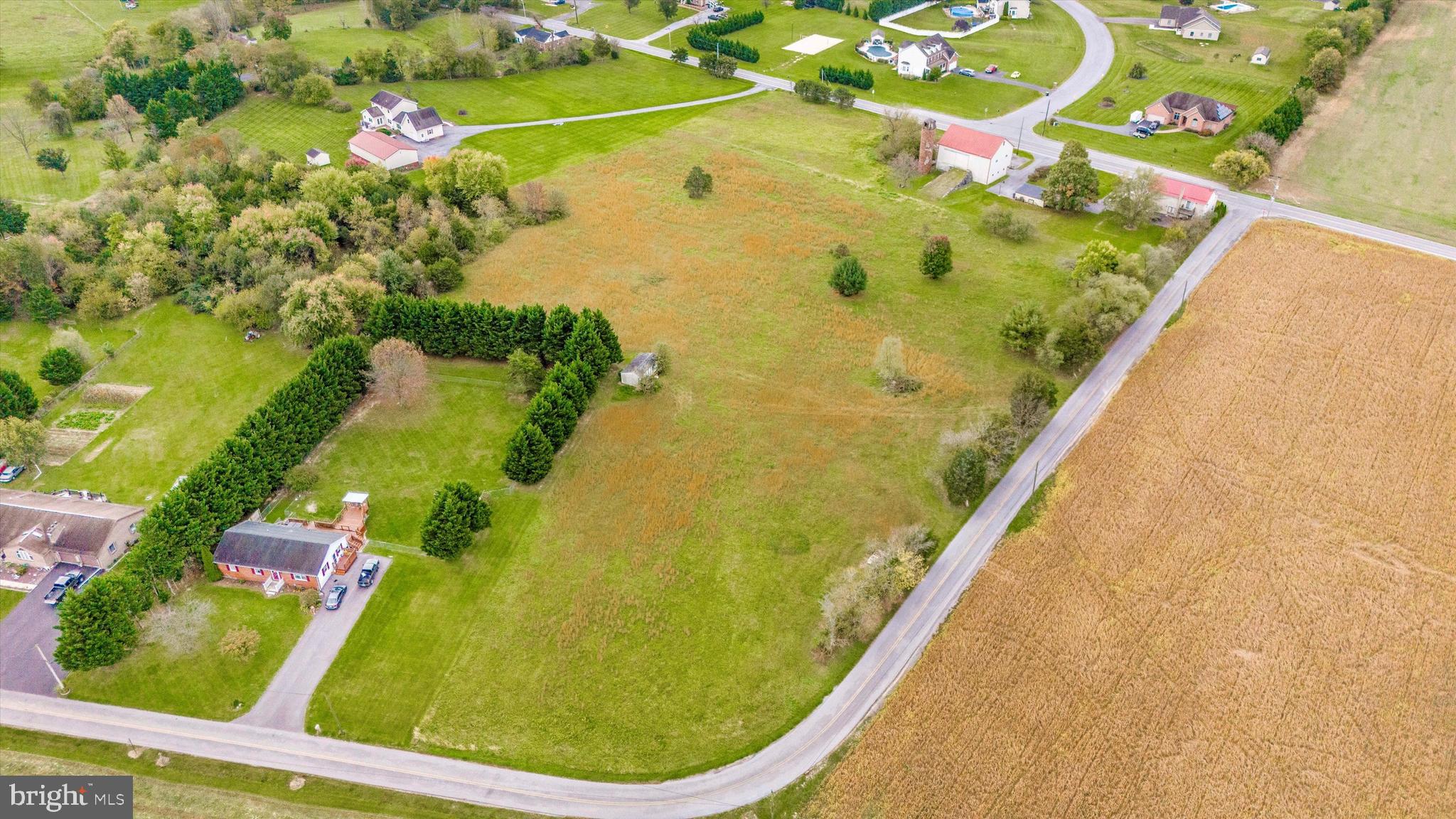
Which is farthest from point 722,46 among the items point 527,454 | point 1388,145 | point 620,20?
point 527,454

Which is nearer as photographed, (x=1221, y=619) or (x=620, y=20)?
(x=1221, y=619)

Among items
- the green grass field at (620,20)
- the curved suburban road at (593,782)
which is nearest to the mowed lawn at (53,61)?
the green grass field at (620,20)

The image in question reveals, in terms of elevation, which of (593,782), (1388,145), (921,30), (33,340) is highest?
(921,30)

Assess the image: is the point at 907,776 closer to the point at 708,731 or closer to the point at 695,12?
the point at 708,731

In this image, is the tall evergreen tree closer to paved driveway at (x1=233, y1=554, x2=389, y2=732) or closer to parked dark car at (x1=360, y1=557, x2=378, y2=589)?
paved driveway at (x1=233, y1=554, x2=389, y2=732)

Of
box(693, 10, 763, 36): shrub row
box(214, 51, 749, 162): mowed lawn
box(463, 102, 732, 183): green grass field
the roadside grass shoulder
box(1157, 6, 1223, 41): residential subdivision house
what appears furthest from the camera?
box(693, 10, 763, 36): shrub row

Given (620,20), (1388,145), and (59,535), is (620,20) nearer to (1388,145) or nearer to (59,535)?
(1388,145)

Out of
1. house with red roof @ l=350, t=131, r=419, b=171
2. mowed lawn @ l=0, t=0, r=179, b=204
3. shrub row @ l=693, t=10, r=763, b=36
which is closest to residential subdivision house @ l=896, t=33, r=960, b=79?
shrub row @ l=693, t=10, r=763, b=36
